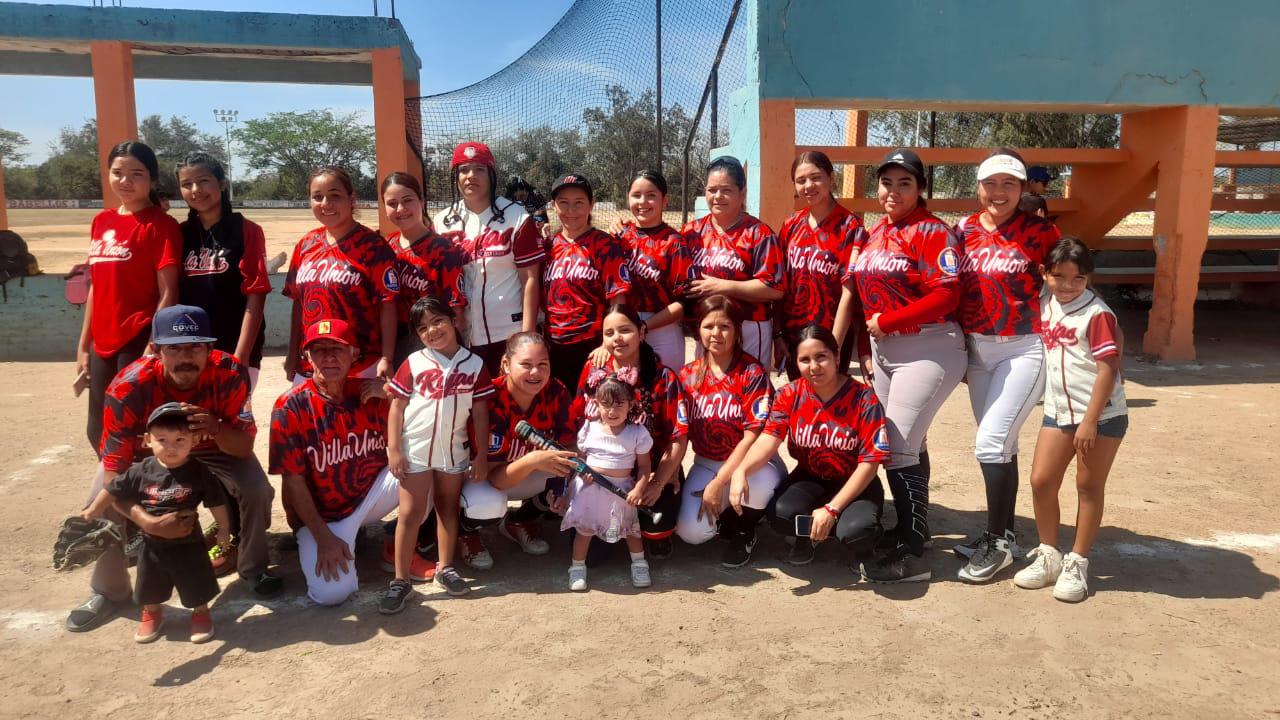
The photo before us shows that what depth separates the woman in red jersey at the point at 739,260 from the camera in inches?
147

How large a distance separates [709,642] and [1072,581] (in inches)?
57.9

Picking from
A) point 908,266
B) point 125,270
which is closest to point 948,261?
point 908,266

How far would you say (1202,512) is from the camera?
4.16 meters

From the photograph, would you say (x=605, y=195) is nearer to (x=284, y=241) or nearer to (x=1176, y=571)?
(x=1176, y=571)

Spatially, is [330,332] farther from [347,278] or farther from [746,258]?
[746,258]

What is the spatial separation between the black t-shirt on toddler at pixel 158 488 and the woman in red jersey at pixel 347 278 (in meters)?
0.77

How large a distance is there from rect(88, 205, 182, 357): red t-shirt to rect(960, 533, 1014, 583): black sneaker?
3549mm

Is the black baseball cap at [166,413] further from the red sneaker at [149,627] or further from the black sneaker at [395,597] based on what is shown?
the black sneaker at [395,597]

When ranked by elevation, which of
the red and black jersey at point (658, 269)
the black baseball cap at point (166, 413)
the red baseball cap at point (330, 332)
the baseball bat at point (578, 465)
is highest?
the red and black jersey at point (658, 269)

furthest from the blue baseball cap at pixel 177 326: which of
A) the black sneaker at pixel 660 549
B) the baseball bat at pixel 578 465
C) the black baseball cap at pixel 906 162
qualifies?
the black baseball cap at pixel 906 162

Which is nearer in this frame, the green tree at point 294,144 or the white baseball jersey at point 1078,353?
the white baseball jersey at point 1078,353

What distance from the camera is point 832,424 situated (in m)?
3.44

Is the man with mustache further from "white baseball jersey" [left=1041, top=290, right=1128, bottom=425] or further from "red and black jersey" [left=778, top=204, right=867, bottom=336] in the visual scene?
"white baseball jersey" [left=1041, top=290, right=1128, bottom=425]

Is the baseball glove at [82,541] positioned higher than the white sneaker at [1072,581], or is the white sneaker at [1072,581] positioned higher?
the baseball glove at [82,541]
